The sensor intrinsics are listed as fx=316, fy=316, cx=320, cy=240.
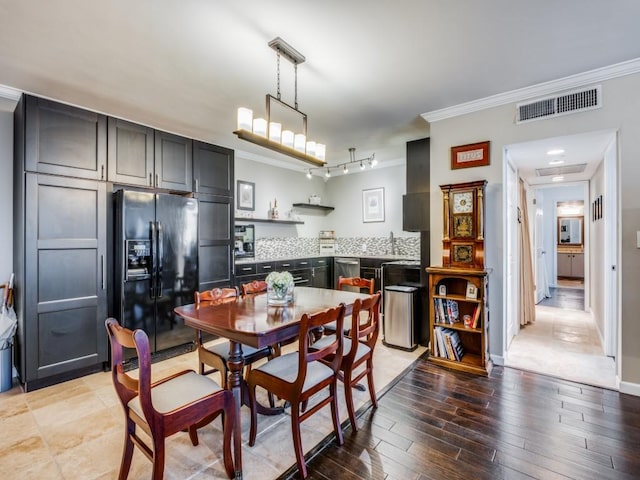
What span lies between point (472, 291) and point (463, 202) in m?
0.91

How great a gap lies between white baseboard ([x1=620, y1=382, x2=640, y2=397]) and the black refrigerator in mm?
4230

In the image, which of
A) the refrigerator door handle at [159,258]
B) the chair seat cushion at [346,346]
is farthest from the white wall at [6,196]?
the chair seat cushion at [346,346]

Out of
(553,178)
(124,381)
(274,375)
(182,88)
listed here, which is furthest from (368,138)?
(124,381)

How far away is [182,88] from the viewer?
294 centimetres

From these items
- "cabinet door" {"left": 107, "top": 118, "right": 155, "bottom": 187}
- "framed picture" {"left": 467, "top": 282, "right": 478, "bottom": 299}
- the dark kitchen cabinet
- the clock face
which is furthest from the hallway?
"cabinet door" {"left": 107, "top": 118, "right": 155, "bottom": 187}

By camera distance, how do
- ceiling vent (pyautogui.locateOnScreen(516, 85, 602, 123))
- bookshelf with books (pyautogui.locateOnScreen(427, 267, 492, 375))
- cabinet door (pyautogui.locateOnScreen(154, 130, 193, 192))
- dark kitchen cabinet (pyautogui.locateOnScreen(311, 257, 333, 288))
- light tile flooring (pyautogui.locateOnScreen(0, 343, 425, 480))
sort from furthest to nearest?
dark kitchen cabinet (pyautogui.locateOnScreen(311, 257, 333, 288)) < cabinet door (pyautogui.locateOnScreen(154, 130, 193, 192)) < bookshelf with books (pyautogui.locateOnScreen(427, 267, 492, 375)) < ceiling vent (pyautogui.locateOnScreen(516, 85, 602, 123)) < light tile flooring (pyautogui.locateOnScreen(0, 343, 425, 480))

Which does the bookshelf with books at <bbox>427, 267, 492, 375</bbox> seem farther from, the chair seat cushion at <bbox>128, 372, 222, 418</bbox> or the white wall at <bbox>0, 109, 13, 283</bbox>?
the white wall at <bbox>0, 109, 13, 283</bbox>

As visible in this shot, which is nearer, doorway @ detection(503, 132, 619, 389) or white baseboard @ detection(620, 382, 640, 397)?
white baseboard @ detection(620, 382, 640, 397)

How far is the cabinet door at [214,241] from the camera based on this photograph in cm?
400

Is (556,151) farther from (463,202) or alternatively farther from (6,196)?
(6,196)

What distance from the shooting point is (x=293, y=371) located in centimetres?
197

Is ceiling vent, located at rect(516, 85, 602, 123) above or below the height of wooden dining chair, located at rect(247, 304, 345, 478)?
above

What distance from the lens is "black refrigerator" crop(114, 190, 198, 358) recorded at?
128 inches

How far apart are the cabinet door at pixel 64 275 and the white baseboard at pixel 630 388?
15.7ft
